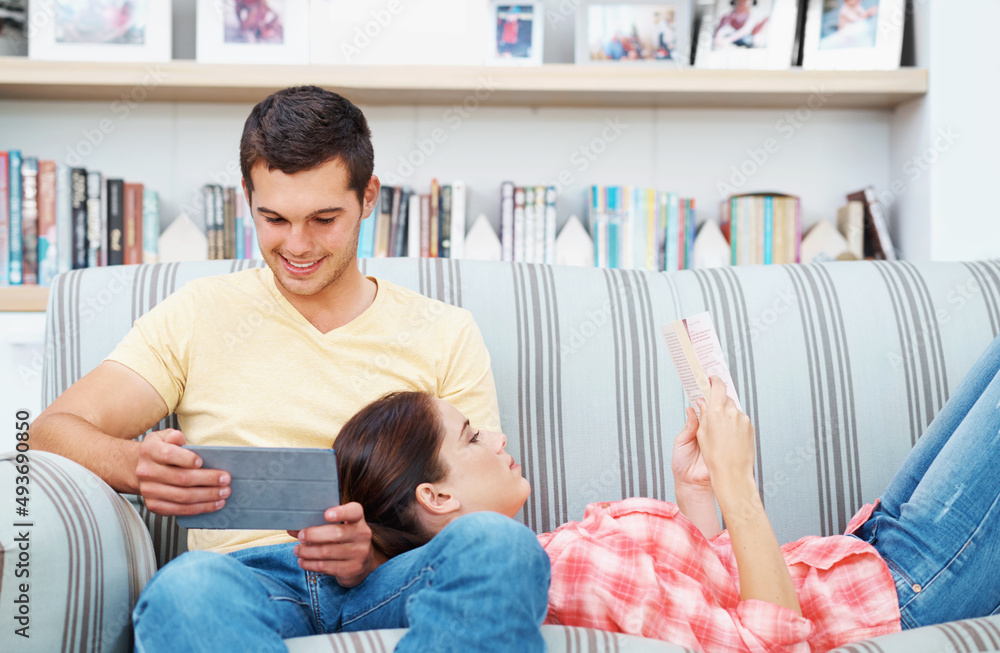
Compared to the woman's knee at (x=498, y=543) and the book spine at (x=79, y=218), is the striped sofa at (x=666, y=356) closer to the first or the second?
the woman's knee at (x=498, y=543)

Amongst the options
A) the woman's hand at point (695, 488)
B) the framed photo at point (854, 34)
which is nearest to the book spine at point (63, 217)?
the woman's hand at point (695, 488)

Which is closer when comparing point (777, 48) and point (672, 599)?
point (672, 599)

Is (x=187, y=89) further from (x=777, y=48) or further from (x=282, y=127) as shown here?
(x=777, y=48)

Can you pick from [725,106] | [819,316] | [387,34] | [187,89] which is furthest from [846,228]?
[187,89]

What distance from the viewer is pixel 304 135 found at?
4.16ft

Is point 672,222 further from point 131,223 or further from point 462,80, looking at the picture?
point 131,223

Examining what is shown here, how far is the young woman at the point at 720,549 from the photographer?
96cm

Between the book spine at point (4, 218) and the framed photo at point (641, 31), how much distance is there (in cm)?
160

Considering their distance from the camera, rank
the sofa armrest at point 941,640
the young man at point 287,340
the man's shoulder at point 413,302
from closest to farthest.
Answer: the sofa armrest at point 941,640 → the young man at point 287,340 → the man's shoulder at point 413,302

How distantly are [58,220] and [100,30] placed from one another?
0.53m

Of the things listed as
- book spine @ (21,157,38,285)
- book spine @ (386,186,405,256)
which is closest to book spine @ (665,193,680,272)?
book spine @ (386,186,405,256)

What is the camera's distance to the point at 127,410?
1200 millimetres

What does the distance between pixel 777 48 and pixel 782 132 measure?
27 cm

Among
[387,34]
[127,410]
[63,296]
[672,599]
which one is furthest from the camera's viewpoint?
[387,34]
